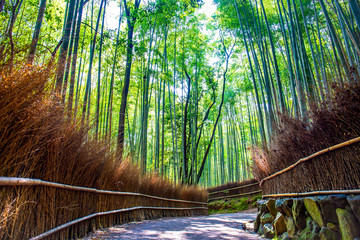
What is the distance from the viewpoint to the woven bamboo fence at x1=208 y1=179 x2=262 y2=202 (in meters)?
10.2

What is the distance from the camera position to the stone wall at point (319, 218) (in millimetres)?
1405

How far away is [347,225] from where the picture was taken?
4.63ft

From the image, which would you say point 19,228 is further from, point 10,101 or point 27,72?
point 27,72

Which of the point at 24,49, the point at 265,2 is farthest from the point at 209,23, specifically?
the point at 24,49

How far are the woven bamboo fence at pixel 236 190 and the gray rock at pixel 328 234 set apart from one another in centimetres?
877

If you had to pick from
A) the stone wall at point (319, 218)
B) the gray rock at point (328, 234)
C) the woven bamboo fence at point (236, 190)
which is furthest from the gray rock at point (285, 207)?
the woven bamboo fence at point (236, 190)

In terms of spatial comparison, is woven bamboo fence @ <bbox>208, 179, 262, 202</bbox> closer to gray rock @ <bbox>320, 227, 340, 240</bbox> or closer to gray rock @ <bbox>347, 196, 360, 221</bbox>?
gray rock @ <bbox>320, 227, 340, 240</bbox>

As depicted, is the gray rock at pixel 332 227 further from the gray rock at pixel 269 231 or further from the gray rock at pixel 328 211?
the gray rock at pixel 269 231

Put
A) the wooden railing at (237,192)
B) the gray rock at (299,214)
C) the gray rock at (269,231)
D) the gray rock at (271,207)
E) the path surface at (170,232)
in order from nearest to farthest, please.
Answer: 1. the gray rock at (299,214)
2. the path surface at (170,232)
3. the gray rock at (269,231)
4. the gray rock at (271,207)
5. the wooden railing at (237,192)

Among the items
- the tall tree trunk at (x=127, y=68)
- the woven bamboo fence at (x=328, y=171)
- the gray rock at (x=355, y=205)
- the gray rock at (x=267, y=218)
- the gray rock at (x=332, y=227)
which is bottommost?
the gray rock at (x=267, y=218)

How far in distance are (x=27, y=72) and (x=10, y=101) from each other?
0.70 feet

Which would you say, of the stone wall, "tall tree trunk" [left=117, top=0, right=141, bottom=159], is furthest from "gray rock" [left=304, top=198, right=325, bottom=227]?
"tall tree trunk" [left=117, top=0, right=141, bottom=159]

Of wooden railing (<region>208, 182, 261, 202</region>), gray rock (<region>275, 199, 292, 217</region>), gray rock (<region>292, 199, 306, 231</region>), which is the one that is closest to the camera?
gray rock (<region>292, 199, 306, 231</region>)

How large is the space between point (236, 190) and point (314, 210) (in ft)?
32.9
